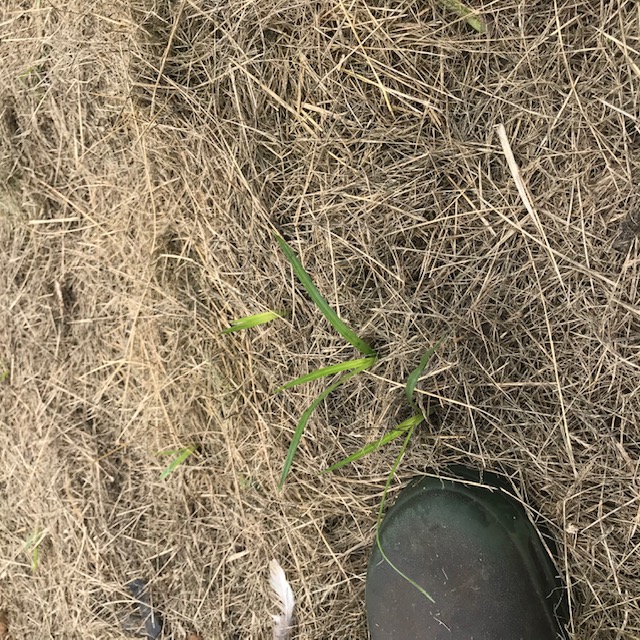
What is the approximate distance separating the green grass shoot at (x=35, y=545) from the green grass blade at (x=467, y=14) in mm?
1565

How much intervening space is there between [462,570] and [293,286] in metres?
0.66

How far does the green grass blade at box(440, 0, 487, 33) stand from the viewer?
110 centimetres

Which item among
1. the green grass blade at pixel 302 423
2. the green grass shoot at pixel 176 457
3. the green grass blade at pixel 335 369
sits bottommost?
the green grass shoot at pixel 176 457

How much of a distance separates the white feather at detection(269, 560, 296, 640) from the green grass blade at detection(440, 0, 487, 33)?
120 cm

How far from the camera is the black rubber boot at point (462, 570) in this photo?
1.12m

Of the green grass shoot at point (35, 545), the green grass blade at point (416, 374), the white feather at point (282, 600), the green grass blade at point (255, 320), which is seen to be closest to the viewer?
the green grass blade at point (416, 374)

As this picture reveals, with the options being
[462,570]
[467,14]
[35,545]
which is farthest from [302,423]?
[35,545]

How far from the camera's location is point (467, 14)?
43.3 inches

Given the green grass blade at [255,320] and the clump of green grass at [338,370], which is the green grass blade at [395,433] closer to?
the clump of green grass at [338,370]

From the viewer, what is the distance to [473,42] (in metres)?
1.11

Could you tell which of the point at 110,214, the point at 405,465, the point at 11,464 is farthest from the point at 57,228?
the point at 405,465

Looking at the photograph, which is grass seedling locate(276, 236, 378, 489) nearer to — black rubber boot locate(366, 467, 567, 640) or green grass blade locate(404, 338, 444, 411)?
green grass blade locate(404, 338, 444, 411)

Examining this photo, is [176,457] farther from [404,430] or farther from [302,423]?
[404,430]

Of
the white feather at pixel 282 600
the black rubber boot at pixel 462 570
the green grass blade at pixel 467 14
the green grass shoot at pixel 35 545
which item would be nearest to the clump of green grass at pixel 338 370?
the black rubber boot at pixel 462 570
